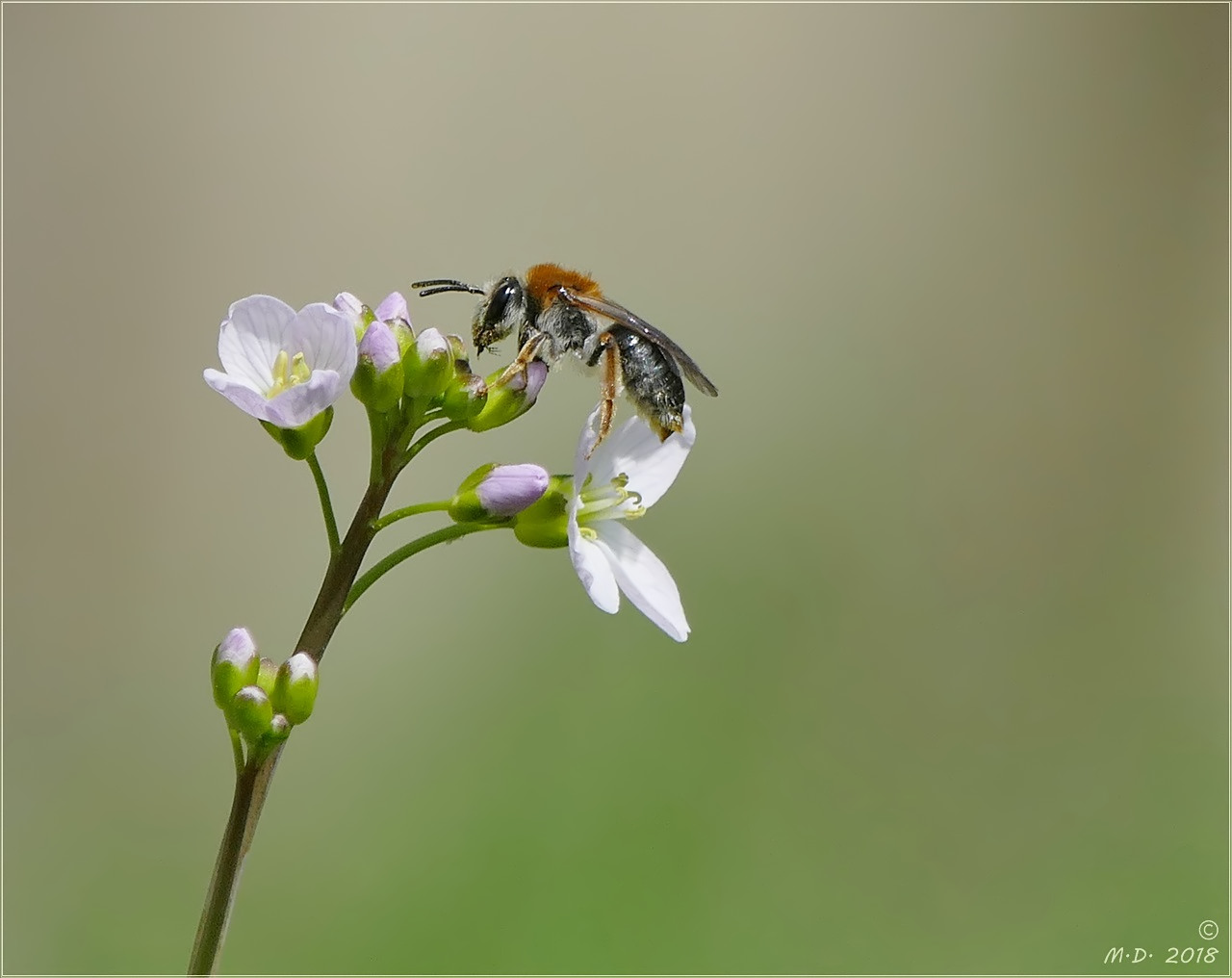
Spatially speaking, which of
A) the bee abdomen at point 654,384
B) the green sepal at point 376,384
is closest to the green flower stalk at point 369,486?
the green sepal at point 376,384

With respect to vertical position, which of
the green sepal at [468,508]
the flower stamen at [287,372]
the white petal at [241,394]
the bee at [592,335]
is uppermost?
the bee at [592,335]

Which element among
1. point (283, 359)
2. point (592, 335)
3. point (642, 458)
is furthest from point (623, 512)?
point (283, 359)

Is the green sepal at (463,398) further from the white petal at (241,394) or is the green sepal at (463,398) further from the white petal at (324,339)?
the white petal at (241,394)

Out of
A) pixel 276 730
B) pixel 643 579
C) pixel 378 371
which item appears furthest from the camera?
pixel 643 579

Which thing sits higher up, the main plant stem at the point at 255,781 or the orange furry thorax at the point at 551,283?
the orange furry thorax at the point at 551,283

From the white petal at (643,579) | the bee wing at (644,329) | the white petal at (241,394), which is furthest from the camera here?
the bee wing at (644,329)

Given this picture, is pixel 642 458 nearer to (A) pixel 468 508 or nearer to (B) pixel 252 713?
(A) pixel 468 508

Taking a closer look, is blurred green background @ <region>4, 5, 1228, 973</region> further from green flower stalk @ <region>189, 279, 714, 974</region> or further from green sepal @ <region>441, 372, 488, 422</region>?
green sepal @ <region>441, 372, 488, 422</region>
